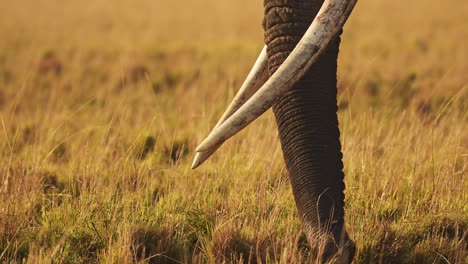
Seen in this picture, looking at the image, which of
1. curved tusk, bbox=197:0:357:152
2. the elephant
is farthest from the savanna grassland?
curved tusk, bbox=197:0:357:152

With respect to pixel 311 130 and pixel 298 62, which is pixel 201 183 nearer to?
pixel 311 130

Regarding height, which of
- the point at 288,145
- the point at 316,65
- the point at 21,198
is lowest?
the point at 21,198

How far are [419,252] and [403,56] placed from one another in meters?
11.5

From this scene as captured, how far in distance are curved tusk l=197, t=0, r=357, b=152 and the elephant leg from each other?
0.20 metres

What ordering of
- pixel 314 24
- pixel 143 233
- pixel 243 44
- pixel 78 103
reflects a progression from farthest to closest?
pixel 243 44 → pixel 78 103 → pixel 143 233 → pixel 314 24

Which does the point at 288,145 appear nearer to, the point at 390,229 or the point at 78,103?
the point at 390,229

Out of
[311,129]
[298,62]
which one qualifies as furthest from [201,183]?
[298,62]

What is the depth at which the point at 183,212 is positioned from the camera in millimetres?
4164

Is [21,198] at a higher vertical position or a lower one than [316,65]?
lower

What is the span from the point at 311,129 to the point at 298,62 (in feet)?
1.22

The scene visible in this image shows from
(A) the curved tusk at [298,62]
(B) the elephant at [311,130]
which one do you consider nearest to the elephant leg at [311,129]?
(B) the elephant at [311,130]

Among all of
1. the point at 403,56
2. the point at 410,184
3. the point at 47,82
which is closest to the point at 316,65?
the point at 410,184

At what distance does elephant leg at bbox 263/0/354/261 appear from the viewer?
3.16m

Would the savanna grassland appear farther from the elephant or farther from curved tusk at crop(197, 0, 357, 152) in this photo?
curved tusk at crop(197, 0, 357, 152)
